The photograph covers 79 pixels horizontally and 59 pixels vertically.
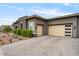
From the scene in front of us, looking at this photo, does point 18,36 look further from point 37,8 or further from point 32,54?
point 32,54

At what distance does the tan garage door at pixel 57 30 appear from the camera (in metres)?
16.8

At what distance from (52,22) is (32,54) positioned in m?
9.94

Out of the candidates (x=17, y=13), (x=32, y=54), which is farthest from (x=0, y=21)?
(x=32, y=54)

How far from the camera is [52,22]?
18.1m

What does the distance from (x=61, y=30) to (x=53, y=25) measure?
175 centimetres

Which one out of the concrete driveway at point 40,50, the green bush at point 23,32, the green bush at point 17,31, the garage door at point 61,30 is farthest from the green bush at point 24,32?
the garage door at point 61,30

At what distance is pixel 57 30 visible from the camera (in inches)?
687

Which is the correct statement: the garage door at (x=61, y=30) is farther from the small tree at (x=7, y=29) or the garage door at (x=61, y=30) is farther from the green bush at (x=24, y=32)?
the small tree at (x=7, y=29)

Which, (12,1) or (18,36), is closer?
(12,1)

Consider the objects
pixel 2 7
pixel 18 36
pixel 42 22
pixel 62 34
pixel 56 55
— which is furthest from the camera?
pixel 42 22

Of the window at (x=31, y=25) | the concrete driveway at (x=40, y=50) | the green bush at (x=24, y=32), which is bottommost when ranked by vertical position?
the concrete driveway at (x=40, y=50)

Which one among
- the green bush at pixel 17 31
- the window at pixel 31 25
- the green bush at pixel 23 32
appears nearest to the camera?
the green bush at pixel 17 31

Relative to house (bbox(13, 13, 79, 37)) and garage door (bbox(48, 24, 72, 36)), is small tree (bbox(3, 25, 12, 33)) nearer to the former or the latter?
house (bbox(13, 13, 79, 37))

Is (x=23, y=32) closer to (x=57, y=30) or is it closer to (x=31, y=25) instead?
(x=31, y=25)
